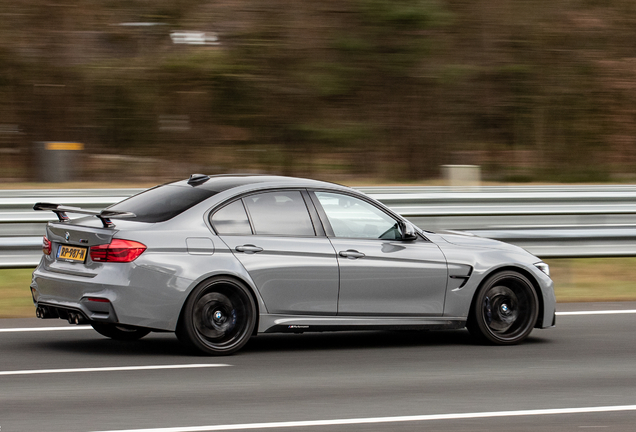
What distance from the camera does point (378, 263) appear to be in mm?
8008

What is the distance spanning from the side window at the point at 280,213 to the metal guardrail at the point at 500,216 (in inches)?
159

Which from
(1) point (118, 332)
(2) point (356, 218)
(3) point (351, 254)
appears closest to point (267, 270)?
(3) point (351, 254)

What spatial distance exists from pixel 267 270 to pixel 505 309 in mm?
2237

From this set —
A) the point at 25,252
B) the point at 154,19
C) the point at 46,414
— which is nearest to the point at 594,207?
the point at 25,252

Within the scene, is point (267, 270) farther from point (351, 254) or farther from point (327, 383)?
point (327, 383)

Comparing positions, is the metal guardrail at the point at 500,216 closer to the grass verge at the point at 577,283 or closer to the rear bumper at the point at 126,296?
the grass verge at the point at 577,283

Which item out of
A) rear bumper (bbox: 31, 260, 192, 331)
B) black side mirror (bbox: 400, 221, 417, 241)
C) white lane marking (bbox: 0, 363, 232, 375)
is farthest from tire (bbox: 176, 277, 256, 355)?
black side mirror (bbox: 400, 221, 417, 241)

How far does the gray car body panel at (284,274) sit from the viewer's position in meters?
7.27

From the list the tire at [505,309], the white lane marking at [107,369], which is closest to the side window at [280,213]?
the white lane marking at [107,369]

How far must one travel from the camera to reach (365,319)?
8.00 metres

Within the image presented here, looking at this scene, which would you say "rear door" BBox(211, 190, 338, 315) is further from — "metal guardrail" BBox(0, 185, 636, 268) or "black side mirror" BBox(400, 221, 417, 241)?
"metal guardrail" BBox(0, 185, 636, 268)

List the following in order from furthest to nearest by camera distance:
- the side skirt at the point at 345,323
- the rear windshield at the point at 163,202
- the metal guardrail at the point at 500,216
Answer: the metal guardrail at the point at 500,216 → the side skirt at the point at 345,323 → the rear windshield at the point at 163,202

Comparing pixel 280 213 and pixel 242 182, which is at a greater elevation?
pixel 242 182

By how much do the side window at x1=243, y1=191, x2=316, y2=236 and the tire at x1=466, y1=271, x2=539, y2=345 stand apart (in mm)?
1639
